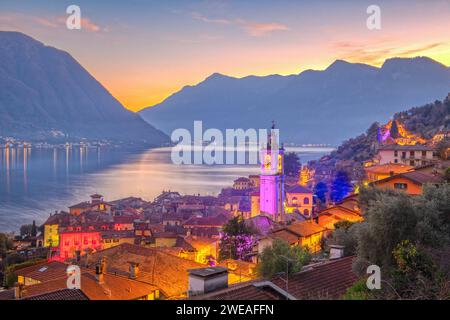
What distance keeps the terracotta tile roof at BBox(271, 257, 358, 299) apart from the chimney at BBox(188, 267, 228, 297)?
3.24 feet

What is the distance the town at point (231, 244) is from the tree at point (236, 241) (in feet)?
0.15

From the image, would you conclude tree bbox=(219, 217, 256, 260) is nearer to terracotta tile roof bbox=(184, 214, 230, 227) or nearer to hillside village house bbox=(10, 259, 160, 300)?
hillside village house bbox=(10, 259, 160, 300)

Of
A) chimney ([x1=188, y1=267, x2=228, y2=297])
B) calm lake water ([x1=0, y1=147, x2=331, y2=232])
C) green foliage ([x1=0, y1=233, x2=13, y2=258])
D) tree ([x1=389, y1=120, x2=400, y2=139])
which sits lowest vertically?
calm lake water ([x1=0, y1=147, x2=331, y2=232])

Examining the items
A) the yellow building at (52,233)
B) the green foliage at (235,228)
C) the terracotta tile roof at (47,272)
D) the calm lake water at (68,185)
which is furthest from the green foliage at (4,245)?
the green foliage at (235,228)

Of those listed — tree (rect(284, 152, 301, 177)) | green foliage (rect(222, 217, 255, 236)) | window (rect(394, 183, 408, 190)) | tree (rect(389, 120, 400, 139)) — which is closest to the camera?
window (rect(394, 183, 408, 190))

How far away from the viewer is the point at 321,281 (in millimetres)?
7152

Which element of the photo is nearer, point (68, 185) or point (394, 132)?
point (394, 132)

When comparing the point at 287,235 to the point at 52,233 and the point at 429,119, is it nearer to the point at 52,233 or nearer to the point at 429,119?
the point at 52,233

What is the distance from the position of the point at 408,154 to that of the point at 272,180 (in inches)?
349

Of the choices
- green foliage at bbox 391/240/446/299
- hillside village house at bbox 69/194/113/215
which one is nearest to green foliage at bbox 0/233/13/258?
hillside village house at bbox 69/194/113/215

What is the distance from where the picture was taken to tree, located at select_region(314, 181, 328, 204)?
37025mm

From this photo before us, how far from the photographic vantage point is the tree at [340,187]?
31.9 m

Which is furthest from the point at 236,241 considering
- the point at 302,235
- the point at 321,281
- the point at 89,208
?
the point at 89,208

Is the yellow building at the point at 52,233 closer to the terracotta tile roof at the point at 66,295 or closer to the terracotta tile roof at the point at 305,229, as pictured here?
the terracotta tile roof at the point at 305,229
